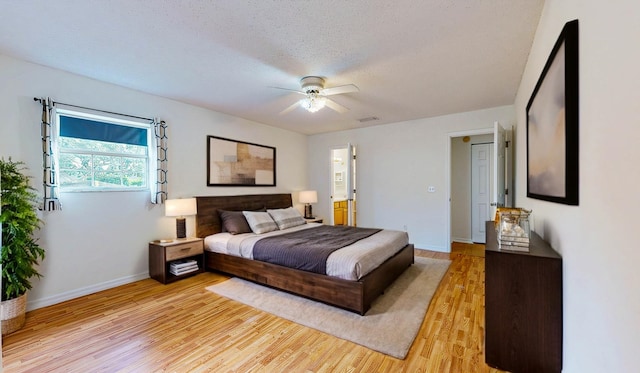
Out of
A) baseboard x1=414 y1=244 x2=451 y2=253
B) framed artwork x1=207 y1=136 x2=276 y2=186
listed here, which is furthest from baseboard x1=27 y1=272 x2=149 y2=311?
baseboard x1=414 y1=244 x2=451 y2=253

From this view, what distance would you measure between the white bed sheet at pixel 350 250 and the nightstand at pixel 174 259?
0.24m

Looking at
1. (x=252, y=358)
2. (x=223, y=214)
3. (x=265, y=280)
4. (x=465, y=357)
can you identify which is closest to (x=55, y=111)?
(x=223, y=214)

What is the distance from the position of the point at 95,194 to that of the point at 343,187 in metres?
5.95

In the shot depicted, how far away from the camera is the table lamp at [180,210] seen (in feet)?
11.8

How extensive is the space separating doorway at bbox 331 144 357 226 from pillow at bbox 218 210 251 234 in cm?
210

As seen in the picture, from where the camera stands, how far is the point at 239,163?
4.88 m

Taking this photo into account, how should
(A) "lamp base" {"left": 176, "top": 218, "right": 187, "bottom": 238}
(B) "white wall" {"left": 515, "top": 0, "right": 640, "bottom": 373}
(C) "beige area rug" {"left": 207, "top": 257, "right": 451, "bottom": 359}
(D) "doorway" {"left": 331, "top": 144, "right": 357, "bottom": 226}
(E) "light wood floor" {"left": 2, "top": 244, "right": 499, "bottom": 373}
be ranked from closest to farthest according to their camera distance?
(B) "white wall" {"left": 515, "top": 0, "right": 640, "bottom": 373}
(E) "light wood floor" {"left": 2, "top": 244, "right": 499, "bottom": 373}
(C) "beige area rug" {"left": 207, "top": 257, "right": 451, "bottom": 359}
(A) "lamp base" {"left": 176, "top": 218, "right": 187, "bottom": 238}
(D) "doorway" {"left": 331, "top": 144, "right": 357, "bottom": 226}

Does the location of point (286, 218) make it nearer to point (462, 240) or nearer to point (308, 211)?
point (308, 211)

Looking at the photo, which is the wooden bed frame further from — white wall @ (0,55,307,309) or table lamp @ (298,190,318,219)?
table lamp @ (298,190,318,219)

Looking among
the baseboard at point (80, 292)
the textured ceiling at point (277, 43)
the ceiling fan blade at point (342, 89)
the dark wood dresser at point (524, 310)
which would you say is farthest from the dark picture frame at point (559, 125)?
the baseboard at point (80, 292)

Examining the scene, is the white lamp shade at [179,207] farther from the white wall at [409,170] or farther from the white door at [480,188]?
the white door at [480,188]

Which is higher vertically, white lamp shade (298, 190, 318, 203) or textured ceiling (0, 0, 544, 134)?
textured ceiling (0, 0, 544, 134)

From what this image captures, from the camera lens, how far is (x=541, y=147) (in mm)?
1911

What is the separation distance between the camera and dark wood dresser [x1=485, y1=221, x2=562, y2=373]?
62.5 inches
